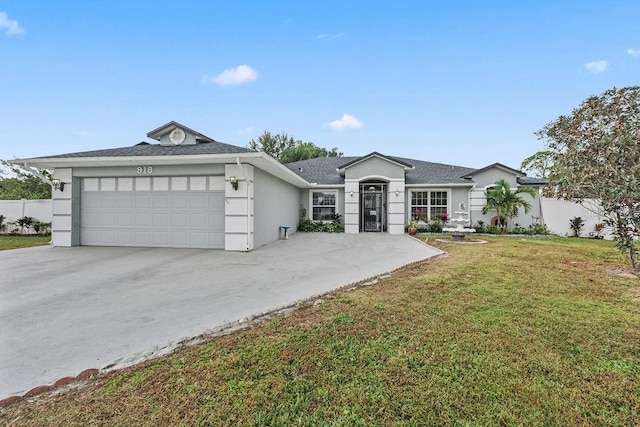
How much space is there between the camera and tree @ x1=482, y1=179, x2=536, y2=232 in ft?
47.8

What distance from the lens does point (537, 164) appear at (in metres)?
29.3

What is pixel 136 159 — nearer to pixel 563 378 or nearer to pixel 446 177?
pixel 563 378

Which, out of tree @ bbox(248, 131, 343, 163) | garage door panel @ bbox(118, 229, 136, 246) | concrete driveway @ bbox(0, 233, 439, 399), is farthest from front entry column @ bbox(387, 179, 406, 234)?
tree @ bbox(248, 131, 343, 163)

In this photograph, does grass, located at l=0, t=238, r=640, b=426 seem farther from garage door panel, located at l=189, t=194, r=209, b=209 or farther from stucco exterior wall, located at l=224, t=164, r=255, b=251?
garage door panel, located at l=189, t=194, r=209, b=209

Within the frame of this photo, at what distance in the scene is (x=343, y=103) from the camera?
18.2m

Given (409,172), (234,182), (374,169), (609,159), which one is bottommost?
(234,182)

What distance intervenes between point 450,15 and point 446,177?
8488mm

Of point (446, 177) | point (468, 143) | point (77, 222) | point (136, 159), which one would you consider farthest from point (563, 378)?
point (468, 143)

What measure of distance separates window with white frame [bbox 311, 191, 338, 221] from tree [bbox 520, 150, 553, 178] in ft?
81.3

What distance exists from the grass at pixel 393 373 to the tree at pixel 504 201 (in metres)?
11.7

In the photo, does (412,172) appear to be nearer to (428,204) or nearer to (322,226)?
(428,204)

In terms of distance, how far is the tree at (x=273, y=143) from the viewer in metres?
36.3

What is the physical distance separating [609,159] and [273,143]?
33934 mm

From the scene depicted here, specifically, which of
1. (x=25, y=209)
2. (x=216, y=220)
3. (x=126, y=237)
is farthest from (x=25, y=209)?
(x=216, y=220)
